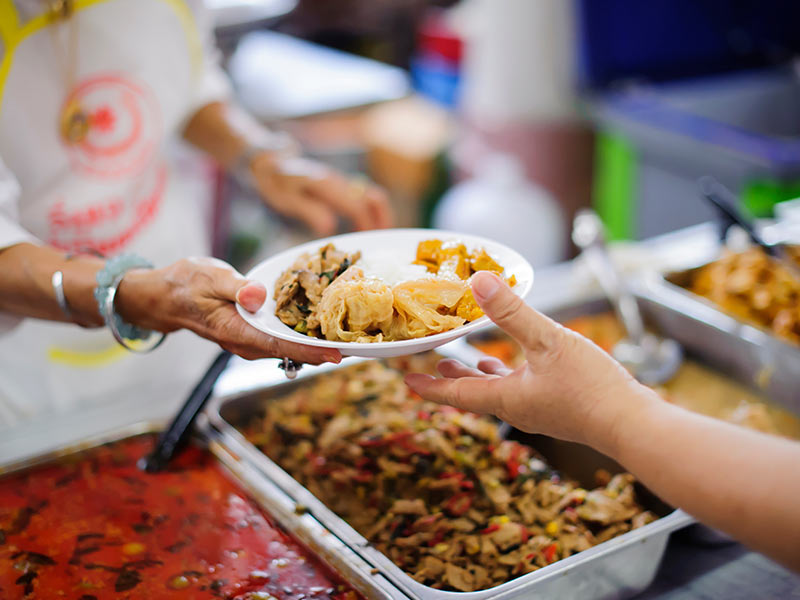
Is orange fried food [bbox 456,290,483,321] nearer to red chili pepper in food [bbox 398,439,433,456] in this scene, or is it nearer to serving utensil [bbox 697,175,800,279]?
red chili pepper in food [bbox 398,439,433,456]

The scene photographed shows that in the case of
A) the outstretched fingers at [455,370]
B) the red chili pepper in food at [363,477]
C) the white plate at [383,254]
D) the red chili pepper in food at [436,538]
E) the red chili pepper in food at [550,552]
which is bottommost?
the red chili pepper in food at [436,538]

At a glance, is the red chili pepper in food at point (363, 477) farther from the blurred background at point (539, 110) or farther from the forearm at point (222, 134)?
the blurred background at point (539, 110)

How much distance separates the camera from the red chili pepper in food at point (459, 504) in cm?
146

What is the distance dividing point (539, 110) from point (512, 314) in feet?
10.5

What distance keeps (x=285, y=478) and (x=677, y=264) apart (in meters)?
1.43

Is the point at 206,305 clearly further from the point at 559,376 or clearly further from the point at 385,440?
the point at 559,376

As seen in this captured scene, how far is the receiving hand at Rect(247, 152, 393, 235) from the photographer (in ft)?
6.28

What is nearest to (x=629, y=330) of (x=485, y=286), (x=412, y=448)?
(x=412, y=448)

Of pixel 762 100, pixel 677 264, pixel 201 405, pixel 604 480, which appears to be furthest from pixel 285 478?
pixel 762 100

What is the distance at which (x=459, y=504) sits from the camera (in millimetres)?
1469

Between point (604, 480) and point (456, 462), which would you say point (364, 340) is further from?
point (604, 480)

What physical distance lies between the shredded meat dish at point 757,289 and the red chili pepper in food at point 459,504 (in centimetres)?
98

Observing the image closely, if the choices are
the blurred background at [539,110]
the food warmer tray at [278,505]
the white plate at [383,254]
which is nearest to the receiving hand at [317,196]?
the white plate at [383,254]

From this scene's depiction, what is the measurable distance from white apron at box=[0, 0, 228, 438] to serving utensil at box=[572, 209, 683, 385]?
3.64 feet
